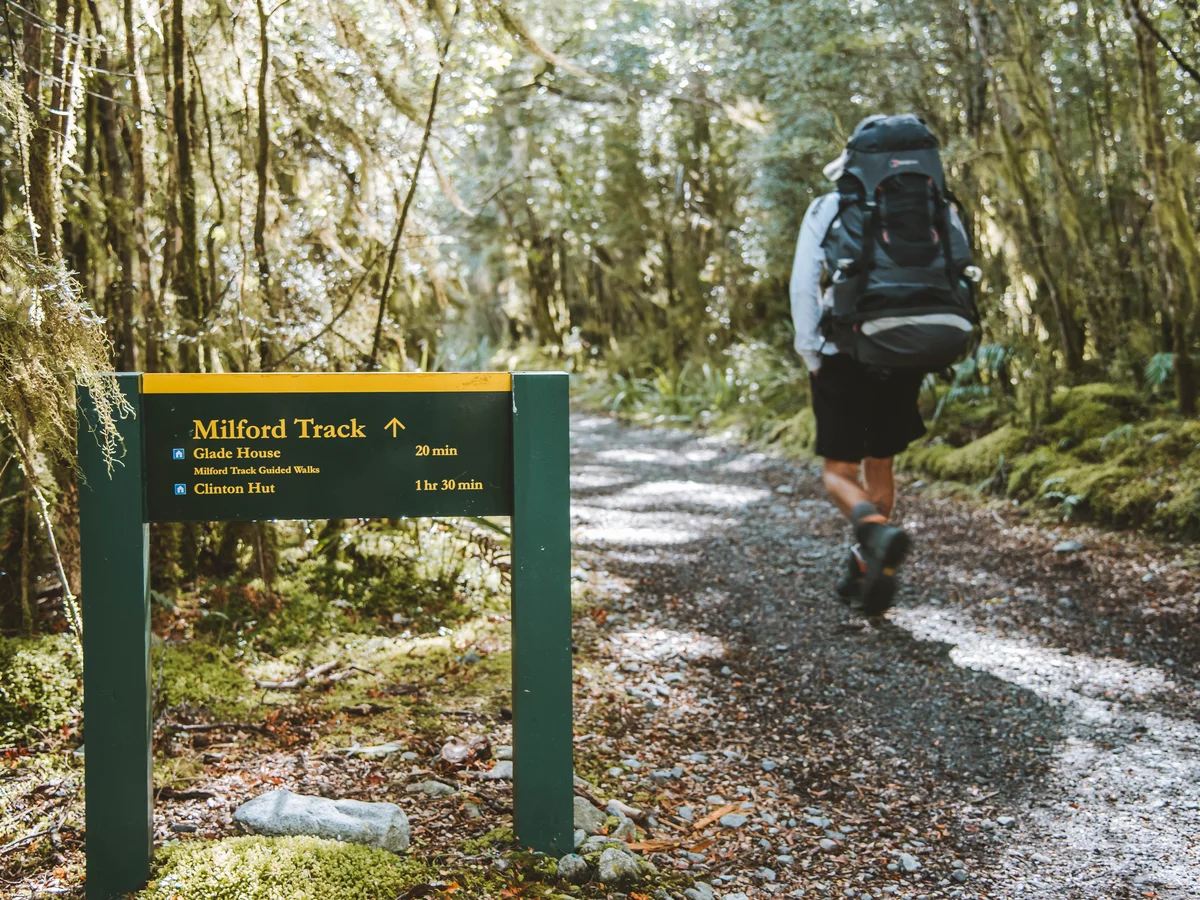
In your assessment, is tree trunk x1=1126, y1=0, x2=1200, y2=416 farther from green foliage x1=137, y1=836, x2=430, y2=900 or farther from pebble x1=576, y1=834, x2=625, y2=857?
green foliage x1=137, y1=836, x2=430, y2=900

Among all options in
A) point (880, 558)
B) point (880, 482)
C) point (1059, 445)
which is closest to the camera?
point (880, 558)

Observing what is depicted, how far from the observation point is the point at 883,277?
14.3 feet

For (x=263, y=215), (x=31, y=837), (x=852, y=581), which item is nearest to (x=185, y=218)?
(x=263, y=215)

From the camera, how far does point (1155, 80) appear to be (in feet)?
21.7

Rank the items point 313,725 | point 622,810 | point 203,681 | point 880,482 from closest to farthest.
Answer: point 622,810 → point 313,725 → point 203,681 → point 880,482

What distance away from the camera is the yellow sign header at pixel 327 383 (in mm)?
2357

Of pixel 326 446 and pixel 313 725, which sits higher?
pixel 326 446

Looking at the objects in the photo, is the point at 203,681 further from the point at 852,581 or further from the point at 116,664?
the point at 852,581

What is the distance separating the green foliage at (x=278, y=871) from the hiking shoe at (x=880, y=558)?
2.49m

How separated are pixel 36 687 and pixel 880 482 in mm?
4010

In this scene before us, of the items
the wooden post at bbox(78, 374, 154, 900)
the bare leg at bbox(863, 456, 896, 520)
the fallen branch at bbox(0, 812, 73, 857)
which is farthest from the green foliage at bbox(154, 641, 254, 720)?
the bare leg at bbox(863, 456, 896, 520)

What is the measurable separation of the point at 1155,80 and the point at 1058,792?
18.9 feet

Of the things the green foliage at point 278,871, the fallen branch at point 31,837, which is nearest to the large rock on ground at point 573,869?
the green foliage at point 278,871

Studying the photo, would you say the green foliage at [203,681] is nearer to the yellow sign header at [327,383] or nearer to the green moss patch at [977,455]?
the yellow sign header at [327,383]
